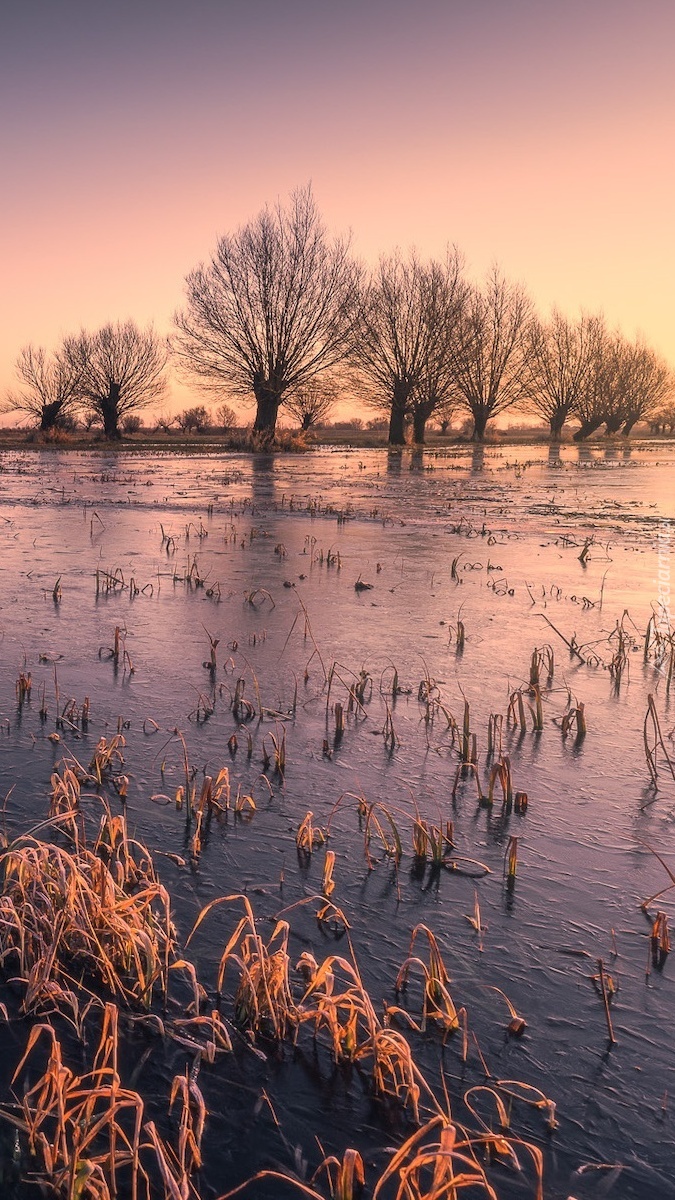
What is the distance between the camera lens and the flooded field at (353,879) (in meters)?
2.35

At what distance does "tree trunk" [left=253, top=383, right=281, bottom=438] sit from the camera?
42.7 m

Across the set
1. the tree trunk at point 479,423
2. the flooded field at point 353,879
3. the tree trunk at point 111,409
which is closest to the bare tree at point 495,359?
the tree trunk at point 479,423

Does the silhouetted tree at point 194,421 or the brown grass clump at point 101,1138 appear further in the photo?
the silhouetted tree at point 194,421

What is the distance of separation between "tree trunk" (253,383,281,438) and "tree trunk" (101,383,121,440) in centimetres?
1573

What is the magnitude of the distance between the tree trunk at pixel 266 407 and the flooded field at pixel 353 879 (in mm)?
34841

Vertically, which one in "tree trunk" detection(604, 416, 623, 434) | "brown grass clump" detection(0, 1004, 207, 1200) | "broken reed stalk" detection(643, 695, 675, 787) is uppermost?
"tree trunk" detection(604, 416, 623, 434)

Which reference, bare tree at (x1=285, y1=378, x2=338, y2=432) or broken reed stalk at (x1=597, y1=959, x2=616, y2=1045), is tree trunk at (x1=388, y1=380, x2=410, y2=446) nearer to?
bare tree at (x1=285, y1=378, x2=338, y2=432)

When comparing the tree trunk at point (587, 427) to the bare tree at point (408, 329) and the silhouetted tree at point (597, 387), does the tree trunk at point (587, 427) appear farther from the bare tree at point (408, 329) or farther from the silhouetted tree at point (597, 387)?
the bare tree at point (408, 329)

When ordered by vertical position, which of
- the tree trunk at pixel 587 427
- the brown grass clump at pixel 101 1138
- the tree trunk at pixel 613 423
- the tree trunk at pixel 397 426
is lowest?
the brown grass clump at pixel 101 1138

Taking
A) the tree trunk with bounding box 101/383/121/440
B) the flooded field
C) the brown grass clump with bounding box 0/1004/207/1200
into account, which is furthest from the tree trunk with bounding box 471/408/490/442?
the brown grass clump with bounding box 0/1004/207/1200

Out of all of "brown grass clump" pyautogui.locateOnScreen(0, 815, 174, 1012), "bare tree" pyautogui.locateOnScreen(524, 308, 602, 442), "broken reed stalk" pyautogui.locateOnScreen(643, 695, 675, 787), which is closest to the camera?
"brown grass clump" pyautogui.locateOnScreen(0, 815, 174, 1012)

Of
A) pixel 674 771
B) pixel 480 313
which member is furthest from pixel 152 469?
pixel 480 313

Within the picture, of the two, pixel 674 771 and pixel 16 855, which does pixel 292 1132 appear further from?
pixel 674 771

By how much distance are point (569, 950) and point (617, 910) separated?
351 mm
